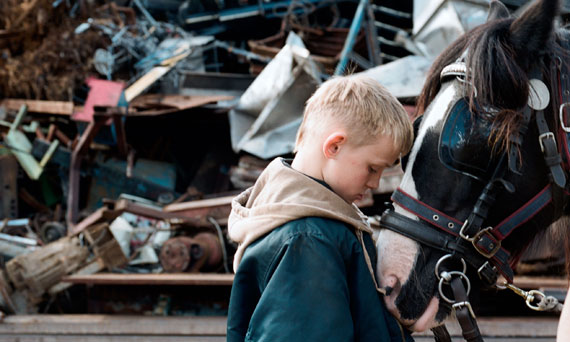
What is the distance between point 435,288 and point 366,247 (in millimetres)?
204

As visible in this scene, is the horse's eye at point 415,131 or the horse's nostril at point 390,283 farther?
the horse's eye at point 415,131

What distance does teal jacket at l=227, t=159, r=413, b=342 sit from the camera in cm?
96

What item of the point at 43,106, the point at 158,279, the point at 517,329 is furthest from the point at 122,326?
the point at 43,106

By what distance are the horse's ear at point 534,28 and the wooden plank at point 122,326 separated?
2328 mm

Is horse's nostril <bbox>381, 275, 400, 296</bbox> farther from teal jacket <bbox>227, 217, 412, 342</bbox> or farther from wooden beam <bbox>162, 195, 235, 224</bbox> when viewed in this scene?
wooden beam <bbox>162, 195, 235, 224</bbox>

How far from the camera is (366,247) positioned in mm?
1147

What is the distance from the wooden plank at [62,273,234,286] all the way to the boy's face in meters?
2.24

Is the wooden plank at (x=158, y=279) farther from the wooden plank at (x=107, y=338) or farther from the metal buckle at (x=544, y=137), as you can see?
the metal buckle at (x=544, y=137)

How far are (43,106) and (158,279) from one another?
3.64 meters

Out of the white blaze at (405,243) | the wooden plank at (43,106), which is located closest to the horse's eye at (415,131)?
the white blaze at (405,243)

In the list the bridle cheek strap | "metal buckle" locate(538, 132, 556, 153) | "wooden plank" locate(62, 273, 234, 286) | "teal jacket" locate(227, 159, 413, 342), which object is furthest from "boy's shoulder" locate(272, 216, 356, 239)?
"wooden plank" locate(62, 273, 234, 286)

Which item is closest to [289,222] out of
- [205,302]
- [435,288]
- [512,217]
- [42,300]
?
[435,288]

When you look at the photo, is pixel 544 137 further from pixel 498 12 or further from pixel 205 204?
pixel 205 204

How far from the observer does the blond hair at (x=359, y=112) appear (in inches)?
42.1
